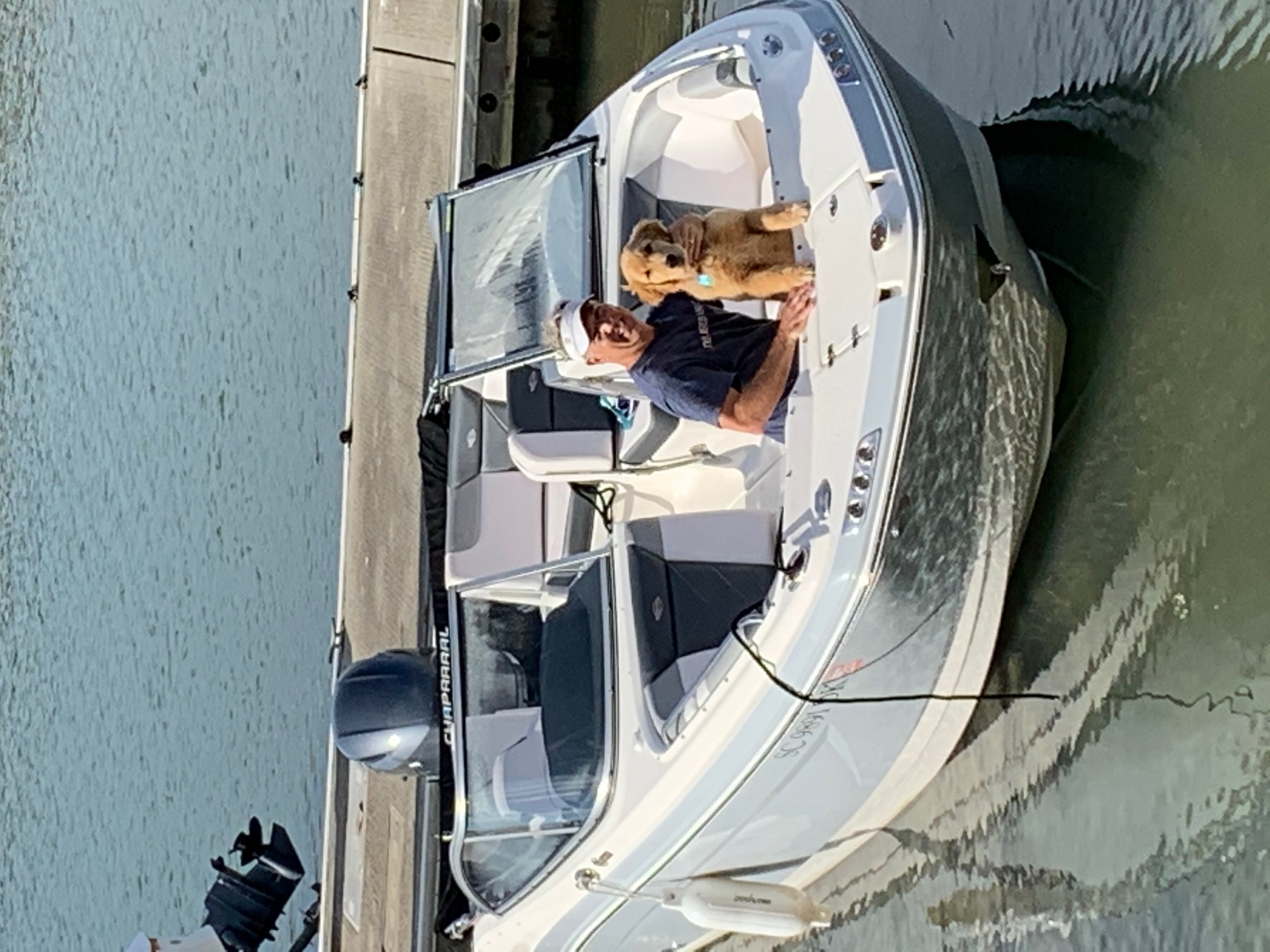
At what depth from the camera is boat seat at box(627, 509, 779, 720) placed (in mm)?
2918

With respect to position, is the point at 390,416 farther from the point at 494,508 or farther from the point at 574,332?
the point at 574,332

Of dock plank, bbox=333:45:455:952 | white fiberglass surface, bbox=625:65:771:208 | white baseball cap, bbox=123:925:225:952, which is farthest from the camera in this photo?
dock plank, bbox=333:45:455:952

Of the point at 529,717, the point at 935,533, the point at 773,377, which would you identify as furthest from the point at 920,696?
the point at 529,717

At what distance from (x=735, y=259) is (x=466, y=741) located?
121 centimetres

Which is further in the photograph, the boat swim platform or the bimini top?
the boat swim platform

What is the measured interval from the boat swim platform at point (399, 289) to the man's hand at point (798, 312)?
7.63 feet

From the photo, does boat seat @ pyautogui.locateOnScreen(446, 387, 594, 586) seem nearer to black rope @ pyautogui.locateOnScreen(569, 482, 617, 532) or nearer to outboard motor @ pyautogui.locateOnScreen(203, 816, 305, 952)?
black rope @ pyautogui.locateOnScreen(569, 482, 617, 532)

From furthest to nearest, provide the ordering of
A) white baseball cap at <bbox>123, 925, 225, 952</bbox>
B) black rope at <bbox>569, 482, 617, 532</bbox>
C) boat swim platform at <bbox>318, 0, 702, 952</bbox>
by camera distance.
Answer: boat swim platform at <bbox>318, 0, 702, 952</bbox>, white baseball cap at <bbox>123, 925, 225, 952</bbox>, black rope at <bbox>569, 482, 617, 532</bbox>

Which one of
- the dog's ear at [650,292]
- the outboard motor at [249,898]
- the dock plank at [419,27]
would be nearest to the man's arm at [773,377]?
the dog's ear at [650,292]

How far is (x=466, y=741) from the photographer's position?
125 inches

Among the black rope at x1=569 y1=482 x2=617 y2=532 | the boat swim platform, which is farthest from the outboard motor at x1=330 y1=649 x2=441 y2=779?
the boat swim platform

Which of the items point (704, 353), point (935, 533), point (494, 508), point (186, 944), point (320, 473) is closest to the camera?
point (935, 533)

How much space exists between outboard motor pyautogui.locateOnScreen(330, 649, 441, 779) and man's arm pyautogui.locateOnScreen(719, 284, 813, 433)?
1194 millimetres

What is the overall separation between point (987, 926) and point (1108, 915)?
1.18 ft
